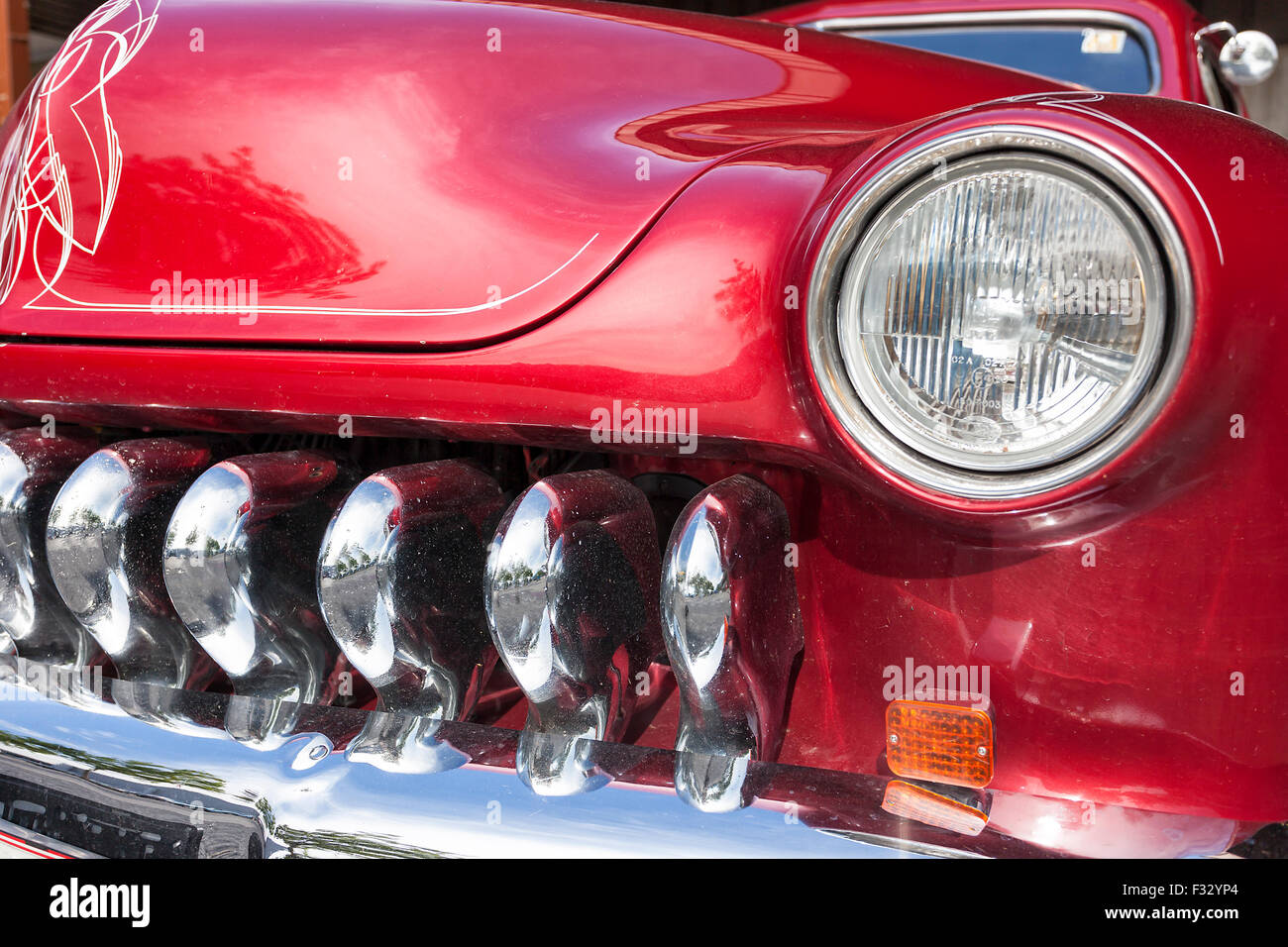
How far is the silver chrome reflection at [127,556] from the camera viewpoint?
3.99 feet

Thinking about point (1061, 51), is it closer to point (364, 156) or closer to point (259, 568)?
point (364, 156)

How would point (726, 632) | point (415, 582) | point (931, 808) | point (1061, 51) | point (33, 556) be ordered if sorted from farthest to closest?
point (1061, 51) < point (33, 556) < point (415, 582) < point (726, 632) < point (931, 808)

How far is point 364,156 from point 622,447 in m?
0.47

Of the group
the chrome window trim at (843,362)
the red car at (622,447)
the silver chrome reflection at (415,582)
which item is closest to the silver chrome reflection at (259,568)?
the red car at (622,447)

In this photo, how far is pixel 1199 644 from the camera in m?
0.92

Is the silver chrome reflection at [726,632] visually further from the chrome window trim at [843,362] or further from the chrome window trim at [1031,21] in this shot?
the chrome window trim at [1031,21]

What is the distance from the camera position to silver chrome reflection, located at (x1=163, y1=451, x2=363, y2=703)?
1.16 metres

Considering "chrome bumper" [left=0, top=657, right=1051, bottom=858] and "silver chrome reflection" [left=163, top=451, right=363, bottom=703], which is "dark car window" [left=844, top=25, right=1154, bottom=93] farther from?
"chrome bumper" [left=0, top=657, right=1051, bottom=858]

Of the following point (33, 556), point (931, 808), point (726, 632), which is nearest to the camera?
point (931, 808)

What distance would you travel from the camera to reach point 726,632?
3.30ft

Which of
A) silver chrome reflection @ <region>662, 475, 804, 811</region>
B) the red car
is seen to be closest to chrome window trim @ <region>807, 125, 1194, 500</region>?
the red car

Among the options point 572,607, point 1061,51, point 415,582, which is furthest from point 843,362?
point 1061,51

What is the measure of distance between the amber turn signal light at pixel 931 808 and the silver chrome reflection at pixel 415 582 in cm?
49
